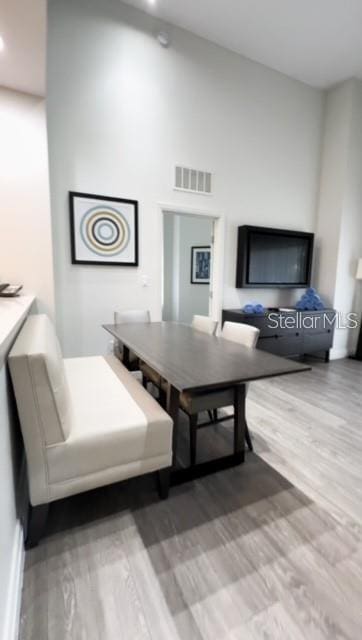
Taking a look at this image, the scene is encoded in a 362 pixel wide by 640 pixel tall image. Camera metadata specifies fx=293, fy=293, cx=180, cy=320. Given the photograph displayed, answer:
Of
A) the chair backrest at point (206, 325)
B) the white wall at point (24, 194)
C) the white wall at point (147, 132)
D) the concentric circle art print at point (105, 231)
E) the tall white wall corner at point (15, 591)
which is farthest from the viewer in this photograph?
the concentric circle art print at point (105, 231)

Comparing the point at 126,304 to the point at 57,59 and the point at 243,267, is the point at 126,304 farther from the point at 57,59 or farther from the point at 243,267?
the point at 57,59

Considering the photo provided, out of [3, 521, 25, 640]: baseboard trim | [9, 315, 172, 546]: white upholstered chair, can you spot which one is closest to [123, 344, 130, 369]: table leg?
[9, 315, 172, 546]: white upholstered chair

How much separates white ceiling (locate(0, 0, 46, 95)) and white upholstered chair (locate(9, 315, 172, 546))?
1.83 meters

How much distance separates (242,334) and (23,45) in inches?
98.4

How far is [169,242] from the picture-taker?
6613 millimetres

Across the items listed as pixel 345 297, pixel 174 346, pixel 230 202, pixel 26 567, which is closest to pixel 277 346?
pixel 345 297

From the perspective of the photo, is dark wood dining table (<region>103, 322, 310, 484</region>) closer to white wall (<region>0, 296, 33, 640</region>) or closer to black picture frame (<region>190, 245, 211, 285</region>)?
white wall (<region>0, 296, 33, 640</region>)

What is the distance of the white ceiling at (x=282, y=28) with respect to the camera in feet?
10.2

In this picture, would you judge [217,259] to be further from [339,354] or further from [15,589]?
[15,589]

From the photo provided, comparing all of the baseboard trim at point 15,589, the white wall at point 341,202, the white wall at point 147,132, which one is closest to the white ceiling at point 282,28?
the white wall at point 147,132

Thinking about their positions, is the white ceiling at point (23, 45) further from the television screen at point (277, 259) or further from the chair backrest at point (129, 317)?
the television screen at point (277, 259)

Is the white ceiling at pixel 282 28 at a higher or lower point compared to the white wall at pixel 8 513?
higher

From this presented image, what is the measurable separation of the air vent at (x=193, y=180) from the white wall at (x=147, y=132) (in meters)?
0.09

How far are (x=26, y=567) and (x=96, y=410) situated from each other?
2.24 ft
